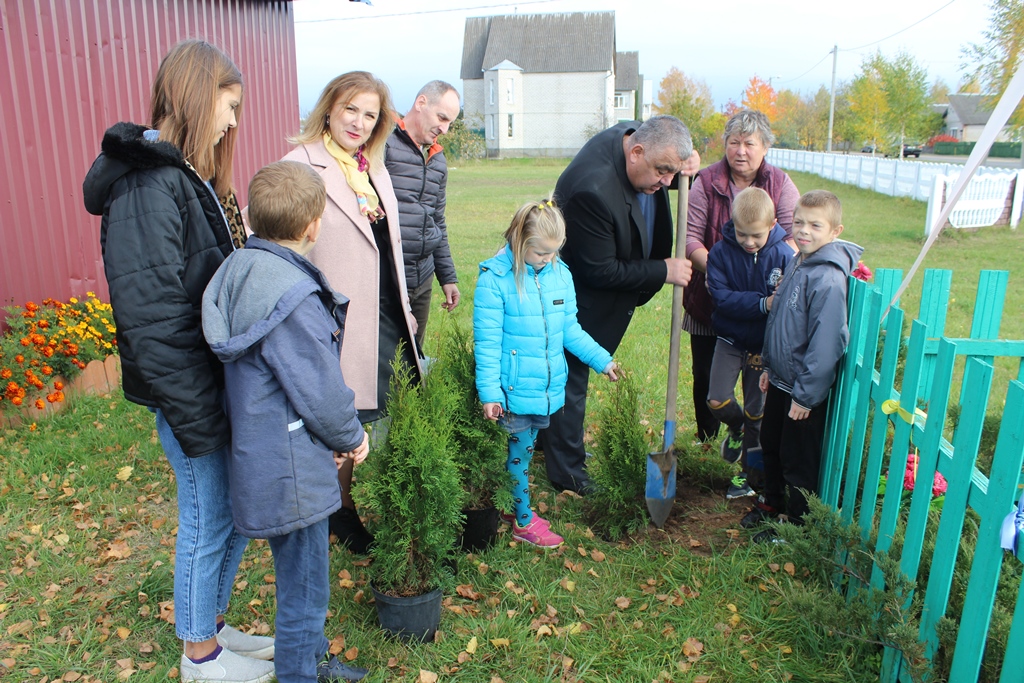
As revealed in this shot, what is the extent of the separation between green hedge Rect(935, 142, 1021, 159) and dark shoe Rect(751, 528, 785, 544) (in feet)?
169

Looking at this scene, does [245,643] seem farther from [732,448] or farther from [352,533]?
[732,448]

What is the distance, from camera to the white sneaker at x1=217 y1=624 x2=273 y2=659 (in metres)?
2.85

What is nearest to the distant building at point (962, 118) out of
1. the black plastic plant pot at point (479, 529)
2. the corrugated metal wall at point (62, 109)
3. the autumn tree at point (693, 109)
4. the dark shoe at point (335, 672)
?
the autumn tree at point (693, 109)

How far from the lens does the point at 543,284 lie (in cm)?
352

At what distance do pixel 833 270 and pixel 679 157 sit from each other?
94cm

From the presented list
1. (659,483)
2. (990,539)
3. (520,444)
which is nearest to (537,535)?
(520,444)

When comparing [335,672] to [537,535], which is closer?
[335,672]

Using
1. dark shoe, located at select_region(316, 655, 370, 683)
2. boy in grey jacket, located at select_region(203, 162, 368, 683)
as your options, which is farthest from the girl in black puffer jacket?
dark shoe, located at select_region(316, 655, 370, 683)

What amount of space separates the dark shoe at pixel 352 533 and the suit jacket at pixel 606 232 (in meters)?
1.62

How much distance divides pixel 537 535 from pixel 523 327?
106 centimetres

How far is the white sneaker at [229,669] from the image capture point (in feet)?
8.66

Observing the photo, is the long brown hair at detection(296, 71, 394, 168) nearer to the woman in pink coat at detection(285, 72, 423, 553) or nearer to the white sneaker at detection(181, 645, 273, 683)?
the woman in pink coat at detection(285, 72, 423, 553)

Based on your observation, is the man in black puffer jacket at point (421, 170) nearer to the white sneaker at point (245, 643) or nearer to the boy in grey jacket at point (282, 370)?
the boy in grey jacket at point (282, 370)

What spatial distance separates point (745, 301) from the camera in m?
3.78
